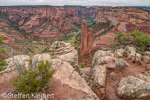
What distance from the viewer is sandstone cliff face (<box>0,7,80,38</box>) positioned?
7588 cm

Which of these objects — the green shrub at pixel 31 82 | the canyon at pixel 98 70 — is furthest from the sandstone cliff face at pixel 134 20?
the green shrub at pixel 31 82

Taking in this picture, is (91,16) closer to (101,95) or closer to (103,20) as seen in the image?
(103,20)

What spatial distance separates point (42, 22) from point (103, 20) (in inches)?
2216

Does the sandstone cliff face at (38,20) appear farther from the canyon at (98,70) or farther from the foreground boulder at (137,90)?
the foreground boulder at (137,90)

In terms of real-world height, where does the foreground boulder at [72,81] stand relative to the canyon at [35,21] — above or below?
below

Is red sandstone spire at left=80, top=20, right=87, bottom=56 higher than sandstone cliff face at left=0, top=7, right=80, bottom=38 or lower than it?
lower

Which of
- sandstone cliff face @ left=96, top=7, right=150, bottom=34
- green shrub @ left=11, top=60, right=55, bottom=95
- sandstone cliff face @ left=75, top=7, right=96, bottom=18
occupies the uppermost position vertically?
sandstone cliff face @ left=75, top=7, right=96, bottom=18

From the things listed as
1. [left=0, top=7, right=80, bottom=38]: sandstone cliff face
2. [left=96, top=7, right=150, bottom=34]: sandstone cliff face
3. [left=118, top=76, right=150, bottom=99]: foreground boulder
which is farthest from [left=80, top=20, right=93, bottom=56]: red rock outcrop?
[left=0, top=7, right=80, bottom=38]: sandstone cliff face

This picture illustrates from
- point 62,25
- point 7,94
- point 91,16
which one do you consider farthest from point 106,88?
point 91,16

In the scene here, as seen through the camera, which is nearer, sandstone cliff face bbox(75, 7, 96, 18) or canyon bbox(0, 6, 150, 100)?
canyon bbox(0, 6, 150, 100)

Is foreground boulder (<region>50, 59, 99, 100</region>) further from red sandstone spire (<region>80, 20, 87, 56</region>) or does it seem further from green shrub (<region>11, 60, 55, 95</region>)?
red sandstone spire (<region>80, 20, 87, 56</region>)

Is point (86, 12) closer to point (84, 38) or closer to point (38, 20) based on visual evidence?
point (38, 20)

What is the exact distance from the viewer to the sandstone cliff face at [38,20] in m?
75.9

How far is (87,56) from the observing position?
34.5 meters
